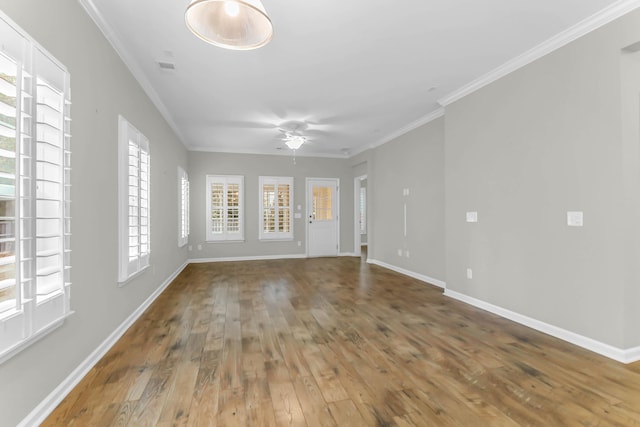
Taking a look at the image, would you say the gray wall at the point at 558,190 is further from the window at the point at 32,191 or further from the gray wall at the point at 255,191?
the gray wall at the point at 255,191

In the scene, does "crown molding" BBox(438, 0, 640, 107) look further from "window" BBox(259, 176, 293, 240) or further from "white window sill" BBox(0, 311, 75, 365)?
"window" BBox(259, 176, 293, 240)

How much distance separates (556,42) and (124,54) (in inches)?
163

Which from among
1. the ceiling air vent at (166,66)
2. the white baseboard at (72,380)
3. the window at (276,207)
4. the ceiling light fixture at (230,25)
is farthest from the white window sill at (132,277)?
the window at (276,207)

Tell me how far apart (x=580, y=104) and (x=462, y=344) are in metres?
2.40

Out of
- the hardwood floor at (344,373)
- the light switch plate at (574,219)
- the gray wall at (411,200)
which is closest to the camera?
the hardwood floor at (344,373)

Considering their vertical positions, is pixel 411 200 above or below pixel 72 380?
above

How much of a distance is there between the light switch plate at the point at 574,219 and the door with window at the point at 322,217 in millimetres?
5800

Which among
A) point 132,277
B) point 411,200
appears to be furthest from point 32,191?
point 411,200

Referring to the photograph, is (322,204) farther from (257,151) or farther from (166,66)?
(166,66)

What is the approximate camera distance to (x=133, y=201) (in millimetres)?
3199

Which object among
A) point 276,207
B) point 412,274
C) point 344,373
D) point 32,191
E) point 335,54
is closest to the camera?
point 32,191

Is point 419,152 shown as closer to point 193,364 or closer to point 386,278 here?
point 386,278

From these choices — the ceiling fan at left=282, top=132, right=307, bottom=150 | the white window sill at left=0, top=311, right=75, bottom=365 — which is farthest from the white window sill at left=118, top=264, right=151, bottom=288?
the ceiling fan at left=282, top=132, right=307, bottom=150

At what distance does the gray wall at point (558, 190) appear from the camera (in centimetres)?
246
